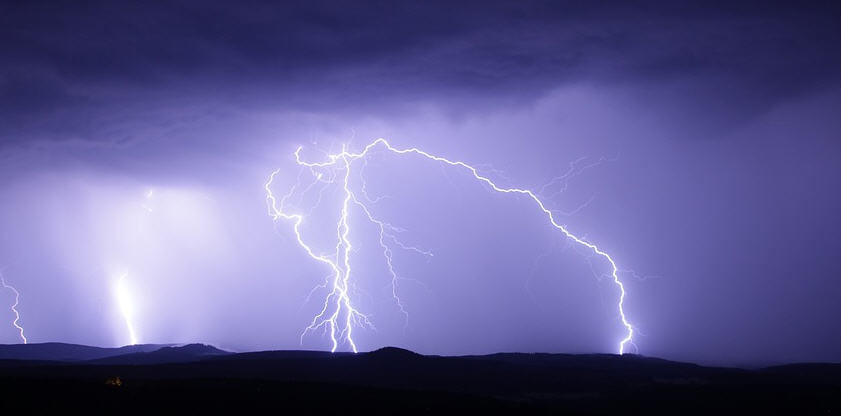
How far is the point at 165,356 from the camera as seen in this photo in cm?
3781

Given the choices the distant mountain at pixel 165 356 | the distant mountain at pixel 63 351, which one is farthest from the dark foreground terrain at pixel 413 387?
the distant mountain at pixel 63 351

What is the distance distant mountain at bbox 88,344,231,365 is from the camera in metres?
34.1

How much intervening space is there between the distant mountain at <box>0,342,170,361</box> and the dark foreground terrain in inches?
541

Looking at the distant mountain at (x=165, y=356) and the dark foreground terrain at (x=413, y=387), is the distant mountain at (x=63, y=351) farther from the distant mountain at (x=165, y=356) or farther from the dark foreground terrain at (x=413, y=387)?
the dark foreground terrain at (x=413, y=387)

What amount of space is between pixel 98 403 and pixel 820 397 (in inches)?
743

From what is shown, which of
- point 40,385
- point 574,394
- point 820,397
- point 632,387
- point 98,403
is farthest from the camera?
point 632,387

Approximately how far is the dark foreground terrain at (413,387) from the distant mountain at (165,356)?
118cm

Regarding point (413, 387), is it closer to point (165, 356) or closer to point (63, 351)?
point (165, 356)

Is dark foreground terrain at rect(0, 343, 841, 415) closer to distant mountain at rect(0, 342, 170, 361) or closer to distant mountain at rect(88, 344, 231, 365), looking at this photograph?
distant mountain at rect(88, 344, 231, 365)

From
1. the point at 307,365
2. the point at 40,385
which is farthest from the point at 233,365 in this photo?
the point at 40,385

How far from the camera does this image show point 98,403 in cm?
1411

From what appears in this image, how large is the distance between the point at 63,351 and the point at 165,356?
15.1 m

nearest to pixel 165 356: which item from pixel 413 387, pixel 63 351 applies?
pixel 63 351

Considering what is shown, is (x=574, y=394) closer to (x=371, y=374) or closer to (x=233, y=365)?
(x=371, y=374)
